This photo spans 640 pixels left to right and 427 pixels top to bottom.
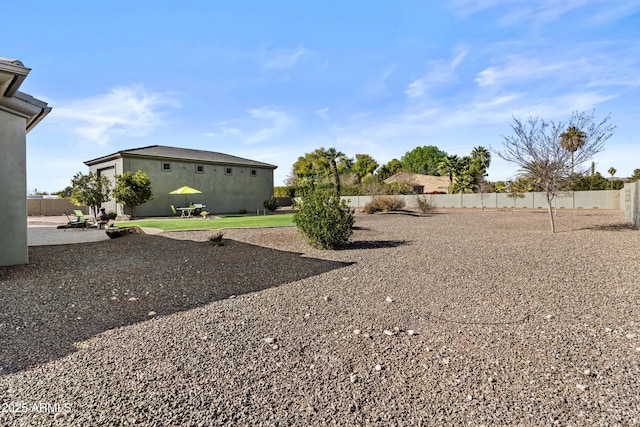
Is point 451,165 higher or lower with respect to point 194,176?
Answer: higher

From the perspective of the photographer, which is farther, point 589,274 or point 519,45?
point 519,45

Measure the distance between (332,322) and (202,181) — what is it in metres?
26.5

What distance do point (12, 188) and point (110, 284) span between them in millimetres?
3582

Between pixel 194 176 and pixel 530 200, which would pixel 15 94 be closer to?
pixel 194 176

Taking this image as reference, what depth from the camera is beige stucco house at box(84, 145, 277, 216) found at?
25.4 m

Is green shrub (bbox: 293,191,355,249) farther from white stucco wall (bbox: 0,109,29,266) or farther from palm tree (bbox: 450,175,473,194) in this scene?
palm tree (bbox: 450,175,473,194)

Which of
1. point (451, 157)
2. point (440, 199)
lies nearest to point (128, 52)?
point (440, 199)

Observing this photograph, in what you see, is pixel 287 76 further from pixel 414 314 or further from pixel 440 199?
pixel 440 199

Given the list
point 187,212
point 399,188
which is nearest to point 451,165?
point 399,188

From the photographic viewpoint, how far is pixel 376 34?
11.8 meters

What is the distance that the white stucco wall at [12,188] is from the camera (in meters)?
7.21

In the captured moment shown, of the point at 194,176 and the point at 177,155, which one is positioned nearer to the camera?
the point at 177,155

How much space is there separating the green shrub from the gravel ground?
2126mm

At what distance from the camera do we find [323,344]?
11.7 feet
